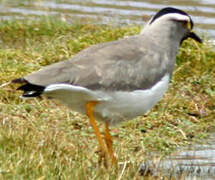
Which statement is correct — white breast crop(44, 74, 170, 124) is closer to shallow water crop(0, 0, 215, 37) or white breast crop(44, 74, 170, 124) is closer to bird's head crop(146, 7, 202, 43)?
bird's head crop(146, 7, 202, 43)

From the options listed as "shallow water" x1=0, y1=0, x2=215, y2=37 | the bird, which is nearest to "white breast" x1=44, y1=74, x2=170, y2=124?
the bird

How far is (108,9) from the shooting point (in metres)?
12.3

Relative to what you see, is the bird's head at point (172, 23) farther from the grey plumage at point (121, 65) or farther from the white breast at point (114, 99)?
the white breast at point (114, 99)

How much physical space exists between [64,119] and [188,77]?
1.93 metres

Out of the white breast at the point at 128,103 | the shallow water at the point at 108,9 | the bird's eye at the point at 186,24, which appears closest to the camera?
the white breast at the point at 128,103

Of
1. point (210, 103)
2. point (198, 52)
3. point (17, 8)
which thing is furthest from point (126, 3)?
point (210, 103)

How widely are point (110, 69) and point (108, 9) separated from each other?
629 centimetres

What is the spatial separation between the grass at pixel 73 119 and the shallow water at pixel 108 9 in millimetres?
867

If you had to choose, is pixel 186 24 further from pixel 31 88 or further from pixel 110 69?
pixel 31 88

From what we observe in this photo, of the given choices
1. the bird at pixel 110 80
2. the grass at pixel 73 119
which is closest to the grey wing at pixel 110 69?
the bird at pixel 110 80

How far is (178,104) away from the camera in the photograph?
320 inches

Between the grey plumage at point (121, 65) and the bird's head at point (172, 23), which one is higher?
the bird's head at point (172, 23)

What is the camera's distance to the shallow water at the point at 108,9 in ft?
38.2

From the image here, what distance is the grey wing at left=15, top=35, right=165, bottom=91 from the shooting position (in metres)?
5.90
